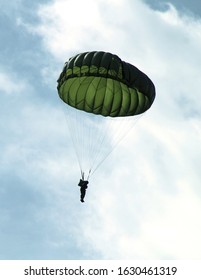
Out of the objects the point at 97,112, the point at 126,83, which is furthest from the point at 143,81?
the point at 97,112

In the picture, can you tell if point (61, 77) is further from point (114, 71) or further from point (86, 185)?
point (86, 185)

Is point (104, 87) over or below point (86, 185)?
over

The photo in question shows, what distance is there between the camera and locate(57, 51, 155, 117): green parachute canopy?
3628 centimetres

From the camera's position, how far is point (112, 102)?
37562 mm

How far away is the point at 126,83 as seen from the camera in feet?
120

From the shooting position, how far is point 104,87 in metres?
37.3

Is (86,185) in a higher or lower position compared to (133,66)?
lower

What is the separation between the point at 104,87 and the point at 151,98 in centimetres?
302

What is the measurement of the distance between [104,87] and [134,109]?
2369mm

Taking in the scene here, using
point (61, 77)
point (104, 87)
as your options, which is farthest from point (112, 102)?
point (61, 77)

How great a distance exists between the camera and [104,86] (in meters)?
37.3

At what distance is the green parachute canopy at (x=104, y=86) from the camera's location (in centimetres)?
3628

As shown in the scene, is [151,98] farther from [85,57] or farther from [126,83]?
[85,57]

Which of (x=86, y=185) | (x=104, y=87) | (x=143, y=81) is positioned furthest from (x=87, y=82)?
(x=86, y=185)
